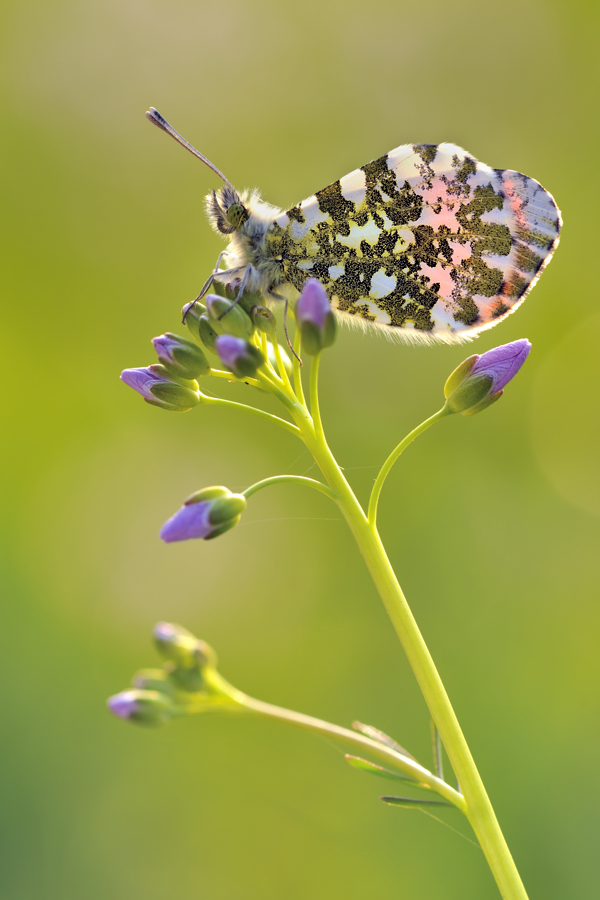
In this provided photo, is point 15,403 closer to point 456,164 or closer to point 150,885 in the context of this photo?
point 150,885

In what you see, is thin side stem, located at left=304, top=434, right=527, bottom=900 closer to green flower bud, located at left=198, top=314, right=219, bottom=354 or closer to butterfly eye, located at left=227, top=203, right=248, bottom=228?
green flower bud, located at left=198, top=314, right=219, bottom=354

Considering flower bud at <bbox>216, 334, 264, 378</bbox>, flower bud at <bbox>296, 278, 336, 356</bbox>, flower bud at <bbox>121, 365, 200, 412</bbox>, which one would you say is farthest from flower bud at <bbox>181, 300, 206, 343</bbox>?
flower bud at <bbox>296, 278, 336, 356</bbox>

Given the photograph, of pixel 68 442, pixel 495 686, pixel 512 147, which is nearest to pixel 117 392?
pixel 68 442

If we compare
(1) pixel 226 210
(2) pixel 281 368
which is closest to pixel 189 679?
(2) pixel 281 368

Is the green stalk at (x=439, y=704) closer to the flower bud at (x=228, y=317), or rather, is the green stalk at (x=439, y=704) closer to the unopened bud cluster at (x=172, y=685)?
the flower bud at (x=228, y=317)

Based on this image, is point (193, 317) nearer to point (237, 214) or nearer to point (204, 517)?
point (237, 214)

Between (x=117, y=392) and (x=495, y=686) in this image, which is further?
(x=117, y=392)
